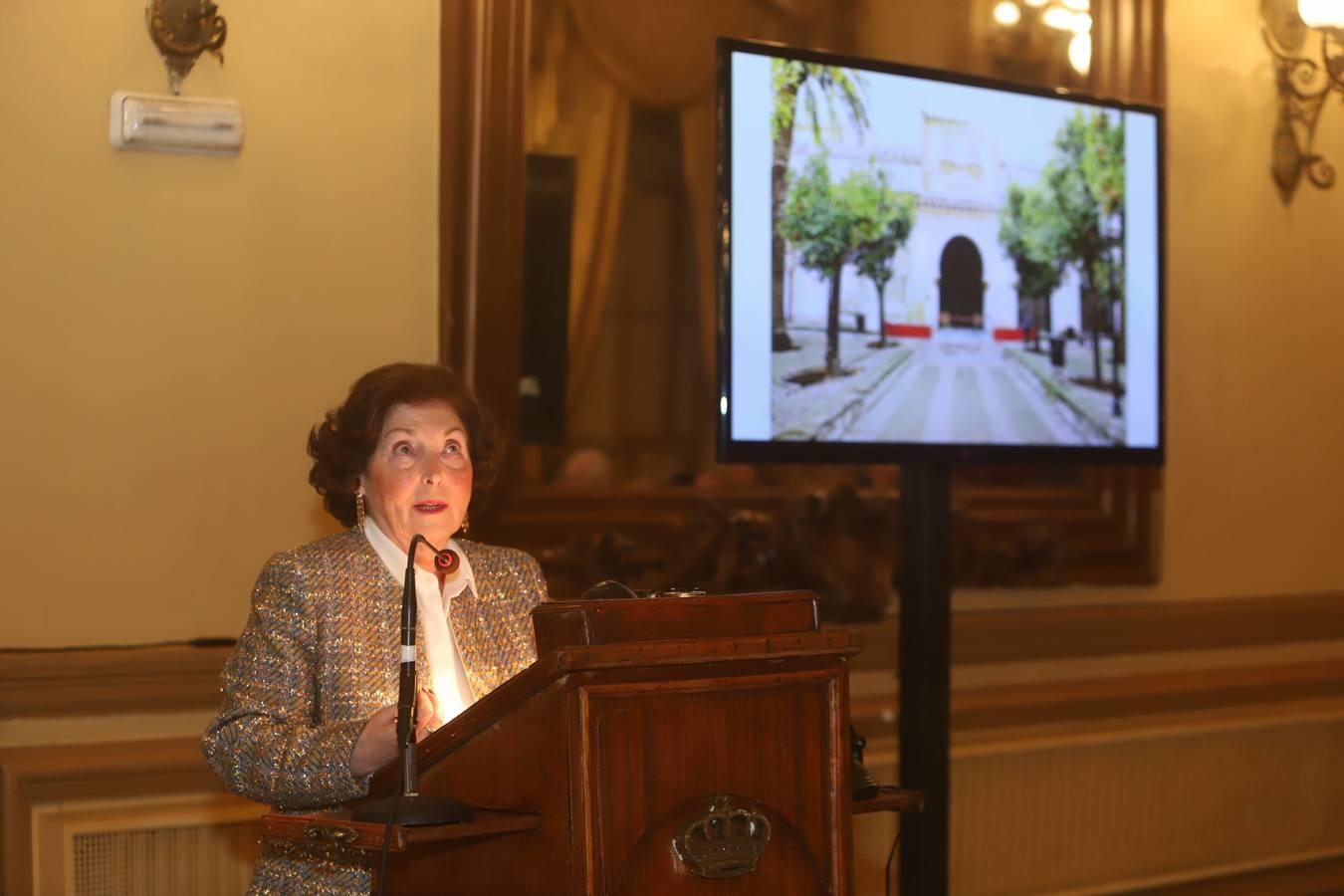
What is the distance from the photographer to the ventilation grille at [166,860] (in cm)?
319

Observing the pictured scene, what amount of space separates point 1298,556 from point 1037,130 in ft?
7.50

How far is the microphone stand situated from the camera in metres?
1.68

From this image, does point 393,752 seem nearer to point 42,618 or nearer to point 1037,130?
point 42,618

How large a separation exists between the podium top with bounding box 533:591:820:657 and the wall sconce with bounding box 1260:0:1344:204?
12.6ft

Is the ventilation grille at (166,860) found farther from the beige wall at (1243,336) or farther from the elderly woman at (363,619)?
the beige wall at (1243,336)

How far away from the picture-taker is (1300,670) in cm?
512

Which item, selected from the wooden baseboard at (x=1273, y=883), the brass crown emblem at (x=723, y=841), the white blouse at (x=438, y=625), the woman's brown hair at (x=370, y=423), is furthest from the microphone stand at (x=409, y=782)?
the wooden baseboard at (x=1273, y=883)

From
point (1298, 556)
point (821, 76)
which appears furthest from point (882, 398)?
point (1298, 556)

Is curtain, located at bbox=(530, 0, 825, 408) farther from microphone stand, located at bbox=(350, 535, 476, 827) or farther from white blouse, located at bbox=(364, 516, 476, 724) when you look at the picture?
microphone stand, located at bbox=(350, 535, 476, 827)

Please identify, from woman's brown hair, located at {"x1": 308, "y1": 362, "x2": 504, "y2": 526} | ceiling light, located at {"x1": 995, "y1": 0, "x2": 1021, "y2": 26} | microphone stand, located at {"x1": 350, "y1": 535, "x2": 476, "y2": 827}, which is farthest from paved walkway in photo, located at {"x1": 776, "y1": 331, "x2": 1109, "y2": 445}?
microphone stand, located at {"x1": 350, "y1": 535, "x2": 476, "y2": 827}

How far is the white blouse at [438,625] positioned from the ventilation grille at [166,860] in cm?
120

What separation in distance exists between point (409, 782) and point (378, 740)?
0.64 feet

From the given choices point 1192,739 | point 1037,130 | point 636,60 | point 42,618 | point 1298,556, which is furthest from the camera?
point 1298,556

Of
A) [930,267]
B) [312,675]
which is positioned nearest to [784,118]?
[930,267]
